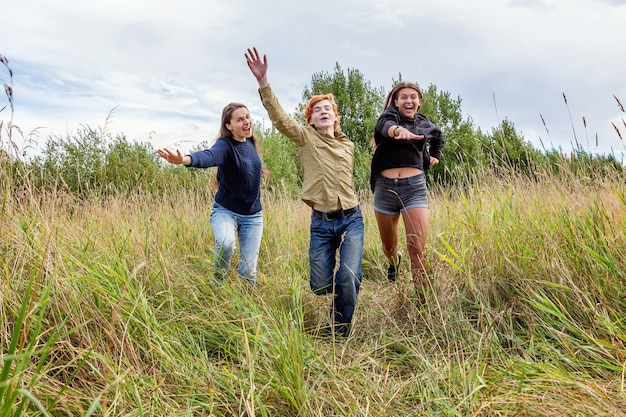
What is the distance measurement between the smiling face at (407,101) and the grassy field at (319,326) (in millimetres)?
1086

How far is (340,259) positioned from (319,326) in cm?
48

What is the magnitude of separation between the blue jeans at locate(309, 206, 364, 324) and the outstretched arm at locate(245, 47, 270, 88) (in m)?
1.05

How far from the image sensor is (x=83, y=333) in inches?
90.3

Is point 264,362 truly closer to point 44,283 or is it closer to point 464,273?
point 44,283

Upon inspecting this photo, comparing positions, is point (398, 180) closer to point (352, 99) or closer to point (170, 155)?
point (170, 155)

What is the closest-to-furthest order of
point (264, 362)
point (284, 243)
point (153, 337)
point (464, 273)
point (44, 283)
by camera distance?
1. point (264, 362)
2. point (153, 337)
3. point (44, 283)
4. point (464, 273)
5. point (284, 243)

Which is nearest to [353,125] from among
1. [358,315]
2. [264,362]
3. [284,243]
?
[284,243]

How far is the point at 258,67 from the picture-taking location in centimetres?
346

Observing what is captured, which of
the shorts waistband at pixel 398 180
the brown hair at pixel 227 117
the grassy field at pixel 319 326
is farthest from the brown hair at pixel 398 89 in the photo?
the brown hair at pixel 227 117

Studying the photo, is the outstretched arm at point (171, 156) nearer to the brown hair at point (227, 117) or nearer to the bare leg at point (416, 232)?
the brown hair at point (227, 117)

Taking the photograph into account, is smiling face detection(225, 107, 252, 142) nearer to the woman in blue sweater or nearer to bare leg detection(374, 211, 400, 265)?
the woman in blue sweater

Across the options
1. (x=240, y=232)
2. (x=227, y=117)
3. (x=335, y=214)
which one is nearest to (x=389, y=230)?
(x=335, y=214)

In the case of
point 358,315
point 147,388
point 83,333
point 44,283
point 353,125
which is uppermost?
point 353,125

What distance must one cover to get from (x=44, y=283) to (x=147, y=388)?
0.96m
